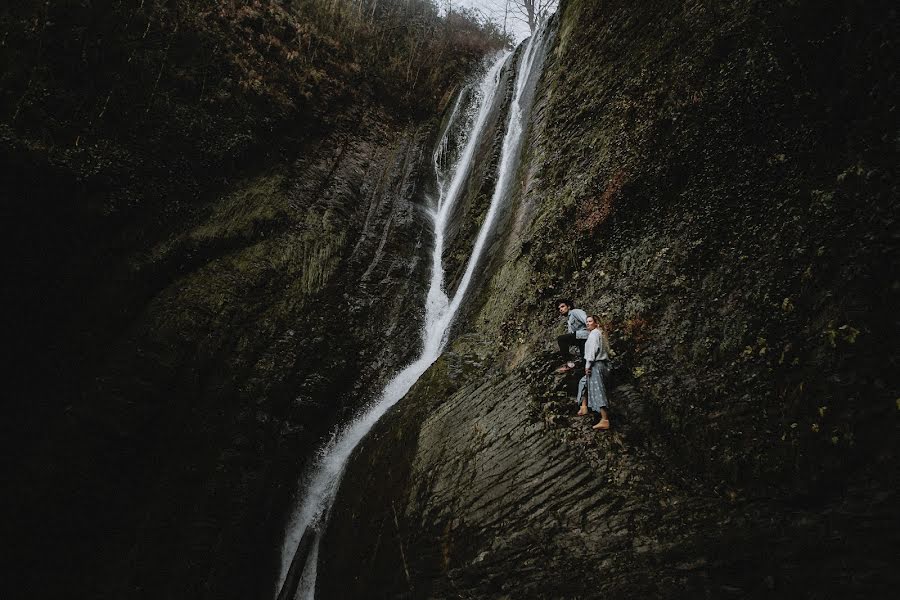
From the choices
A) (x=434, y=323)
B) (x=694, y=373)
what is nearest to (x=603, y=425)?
(x=694, y=373)

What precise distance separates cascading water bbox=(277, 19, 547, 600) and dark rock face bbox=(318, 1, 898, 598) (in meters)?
0.87

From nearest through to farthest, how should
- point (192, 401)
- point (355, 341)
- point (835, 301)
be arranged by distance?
1. point (835, 301)
2. point (192, 401)
3. point (355, 341)

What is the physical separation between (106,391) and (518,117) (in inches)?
475

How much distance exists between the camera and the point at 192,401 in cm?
886

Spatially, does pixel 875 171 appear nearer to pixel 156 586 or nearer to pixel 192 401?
pixel 192 401

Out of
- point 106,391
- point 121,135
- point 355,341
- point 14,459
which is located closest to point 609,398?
point 355,341

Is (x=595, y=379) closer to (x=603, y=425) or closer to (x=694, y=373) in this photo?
(x=603, y=425)

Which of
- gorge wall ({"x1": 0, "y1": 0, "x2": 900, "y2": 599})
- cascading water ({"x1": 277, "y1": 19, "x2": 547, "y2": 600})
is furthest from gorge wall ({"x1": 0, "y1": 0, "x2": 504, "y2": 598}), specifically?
cascading water ({"x1": 277, "y1": 19, "x2": 547, "y2": 600})

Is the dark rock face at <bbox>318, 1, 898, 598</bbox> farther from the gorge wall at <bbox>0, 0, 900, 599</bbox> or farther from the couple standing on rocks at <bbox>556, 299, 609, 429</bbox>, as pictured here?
the couple standing on rocks at <bbox>556, 299, 609, 429</bbox>

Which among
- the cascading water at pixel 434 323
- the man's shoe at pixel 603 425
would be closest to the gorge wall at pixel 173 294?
the cascading water at pixel 434 323

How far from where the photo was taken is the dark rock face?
10.5 feet

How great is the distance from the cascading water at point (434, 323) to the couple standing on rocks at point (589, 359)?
4.14 meters

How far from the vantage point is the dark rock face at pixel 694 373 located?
3.20 meters

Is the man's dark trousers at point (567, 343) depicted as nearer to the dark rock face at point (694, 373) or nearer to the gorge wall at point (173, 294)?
the dark rock face at point (694, 373)
